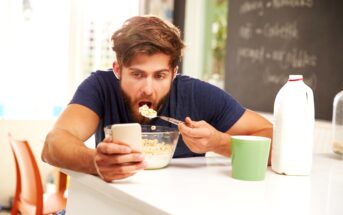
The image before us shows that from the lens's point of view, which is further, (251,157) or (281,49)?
(281,49)

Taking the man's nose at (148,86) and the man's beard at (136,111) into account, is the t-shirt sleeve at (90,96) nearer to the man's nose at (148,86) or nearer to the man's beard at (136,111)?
the man's beard at (136,111)

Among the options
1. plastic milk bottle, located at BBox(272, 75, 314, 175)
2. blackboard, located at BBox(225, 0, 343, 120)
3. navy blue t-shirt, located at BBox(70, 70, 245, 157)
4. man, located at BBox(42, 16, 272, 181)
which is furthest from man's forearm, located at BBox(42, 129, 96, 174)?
blackboard, located at BBox(225, 0, 343, 120)

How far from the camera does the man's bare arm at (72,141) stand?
3.90 feet

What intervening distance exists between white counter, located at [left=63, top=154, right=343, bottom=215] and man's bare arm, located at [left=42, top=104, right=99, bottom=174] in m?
0.03

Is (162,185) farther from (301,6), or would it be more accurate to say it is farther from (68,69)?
(68,69)

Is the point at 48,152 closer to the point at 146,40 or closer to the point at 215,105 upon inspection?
the point at 146,40

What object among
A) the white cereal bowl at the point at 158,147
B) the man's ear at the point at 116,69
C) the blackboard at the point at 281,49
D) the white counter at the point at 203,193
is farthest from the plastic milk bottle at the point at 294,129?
the blackboard at the point at 281,49

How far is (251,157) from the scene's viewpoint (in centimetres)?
115

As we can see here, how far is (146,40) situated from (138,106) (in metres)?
0.22

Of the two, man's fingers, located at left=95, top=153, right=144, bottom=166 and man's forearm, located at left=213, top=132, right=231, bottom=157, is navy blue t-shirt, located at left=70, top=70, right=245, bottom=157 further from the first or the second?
man's fingers, located at left=95, top=153, right=144, bottom=166

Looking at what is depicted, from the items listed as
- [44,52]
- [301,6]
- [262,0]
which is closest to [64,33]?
[44,52]

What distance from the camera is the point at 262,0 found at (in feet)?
10.4

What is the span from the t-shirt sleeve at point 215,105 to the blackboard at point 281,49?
1.11 m

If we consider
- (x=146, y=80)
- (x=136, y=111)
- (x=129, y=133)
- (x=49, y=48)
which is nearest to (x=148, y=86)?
(x=146, y=80)
